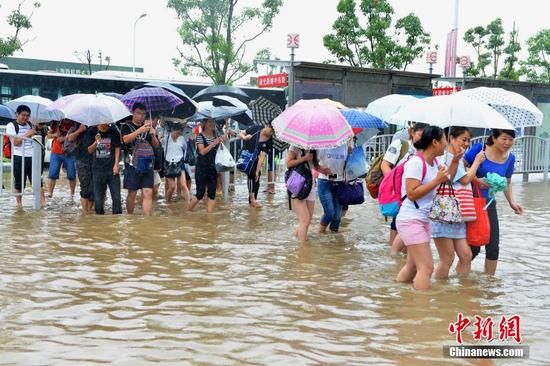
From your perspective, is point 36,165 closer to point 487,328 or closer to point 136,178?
point 136,178

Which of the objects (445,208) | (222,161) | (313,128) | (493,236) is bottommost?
(493,236)

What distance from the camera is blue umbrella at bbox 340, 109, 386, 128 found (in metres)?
9.59

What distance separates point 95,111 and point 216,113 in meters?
3.59

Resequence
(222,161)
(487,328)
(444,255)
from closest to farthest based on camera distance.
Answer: (487,328) → (444,255) → (222,161)

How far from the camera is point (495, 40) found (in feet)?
158

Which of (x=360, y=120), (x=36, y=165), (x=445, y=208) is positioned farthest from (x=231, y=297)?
(x=36, y=165)

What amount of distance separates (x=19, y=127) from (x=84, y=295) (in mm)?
6846

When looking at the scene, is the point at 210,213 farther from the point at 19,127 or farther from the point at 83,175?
the point at 19,127

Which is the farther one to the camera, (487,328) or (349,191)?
(349,191)

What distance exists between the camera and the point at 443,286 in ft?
22.3

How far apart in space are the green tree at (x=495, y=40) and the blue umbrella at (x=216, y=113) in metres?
37.3

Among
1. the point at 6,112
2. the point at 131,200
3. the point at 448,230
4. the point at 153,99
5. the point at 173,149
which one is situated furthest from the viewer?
the point at 6,112

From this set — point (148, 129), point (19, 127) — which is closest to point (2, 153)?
point (19, 127)

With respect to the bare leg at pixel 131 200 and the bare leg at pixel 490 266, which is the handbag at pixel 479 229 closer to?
the bare leg at pixel 490 266
